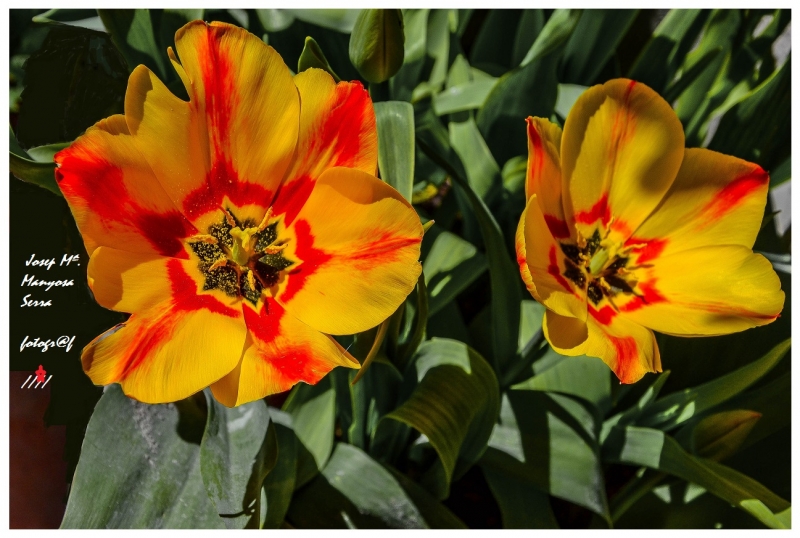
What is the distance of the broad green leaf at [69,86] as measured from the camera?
0.71 m

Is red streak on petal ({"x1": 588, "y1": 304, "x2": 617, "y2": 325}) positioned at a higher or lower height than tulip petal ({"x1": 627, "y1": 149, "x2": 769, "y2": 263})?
lower

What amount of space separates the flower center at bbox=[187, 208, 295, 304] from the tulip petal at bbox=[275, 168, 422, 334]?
0.06 feet

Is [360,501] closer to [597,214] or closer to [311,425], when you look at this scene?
[311,425]

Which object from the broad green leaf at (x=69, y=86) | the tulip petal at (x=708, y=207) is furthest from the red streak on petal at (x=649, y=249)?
the broad green leaf at (x=69, y=86)

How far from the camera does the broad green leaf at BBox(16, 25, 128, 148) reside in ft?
2.33

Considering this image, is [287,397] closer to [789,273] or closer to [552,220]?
[552,220]

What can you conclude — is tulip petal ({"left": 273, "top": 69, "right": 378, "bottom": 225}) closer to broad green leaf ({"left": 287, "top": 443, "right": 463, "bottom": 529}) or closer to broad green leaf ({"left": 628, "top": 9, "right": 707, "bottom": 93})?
broad green leaf ({"left": 287, "top": 443, "right": 463, "bottom": 529})

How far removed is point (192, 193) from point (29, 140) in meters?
0.26

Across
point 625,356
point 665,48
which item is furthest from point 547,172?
point 665,48

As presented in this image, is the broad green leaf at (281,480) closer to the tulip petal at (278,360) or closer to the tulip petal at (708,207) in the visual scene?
the tulip petal at (278,360)

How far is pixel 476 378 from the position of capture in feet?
2.35


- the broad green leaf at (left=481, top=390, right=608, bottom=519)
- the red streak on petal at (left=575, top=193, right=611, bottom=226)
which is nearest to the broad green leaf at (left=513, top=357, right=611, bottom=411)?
the broad green leaf at (left=481, top=390, right=608, bottom=519)

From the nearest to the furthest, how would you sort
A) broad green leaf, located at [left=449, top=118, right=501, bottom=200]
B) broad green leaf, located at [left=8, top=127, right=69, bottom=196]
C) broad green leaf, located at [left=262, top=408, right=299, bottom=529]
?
broad green leaf, located at [left=8, top=127, right=69, bottom=196], broad green leaf, located at [left=262, top=408, right=299, bottom=529], broad green leaf, located at [left=449, top=118, right=501, bottom=200]

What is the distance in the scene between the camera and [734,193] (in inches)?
25.1
